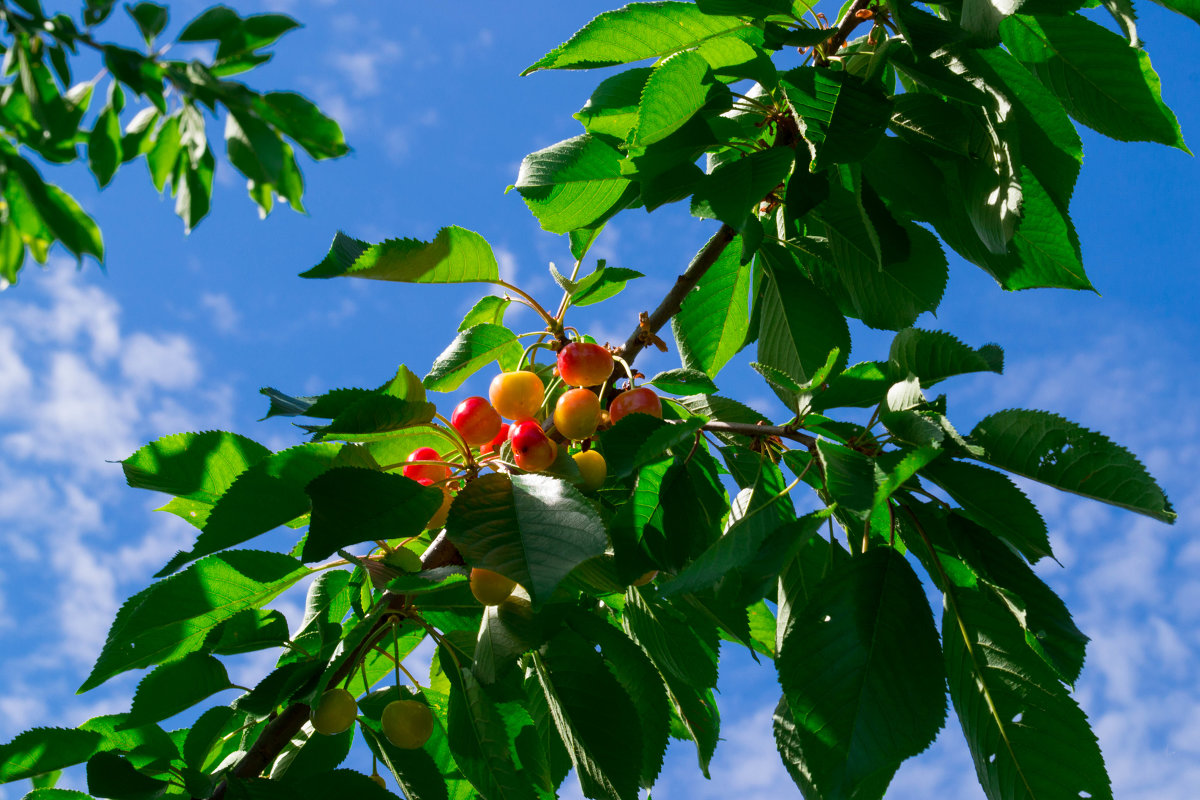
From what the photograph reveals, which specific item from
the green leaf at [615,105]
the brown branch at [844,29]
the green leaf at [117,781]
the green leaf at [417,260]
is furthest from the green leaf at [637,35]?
the green leaf at [117,781]

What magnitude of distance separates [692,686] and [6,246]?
1.27 metres

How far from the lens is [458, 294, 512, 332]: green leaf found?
163cm

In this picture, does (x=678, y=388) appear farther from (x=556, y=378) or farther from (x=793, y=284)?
(x=793, y=284)

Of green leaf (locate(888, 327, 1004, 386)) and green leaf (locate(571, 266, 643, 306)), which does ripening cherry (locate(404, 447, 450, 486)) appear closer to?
green leaf (locate(571, 266, 643, 306))

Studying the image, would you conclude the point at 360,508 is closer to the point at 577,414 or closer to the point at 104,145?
the point at 577,414

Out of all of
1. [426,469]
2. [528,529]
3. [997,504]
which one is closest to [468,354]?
[426,469]

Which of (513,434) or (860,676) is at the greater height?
(513,434)

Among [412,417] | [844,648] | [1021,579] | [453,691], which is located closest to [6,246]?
[412,417]

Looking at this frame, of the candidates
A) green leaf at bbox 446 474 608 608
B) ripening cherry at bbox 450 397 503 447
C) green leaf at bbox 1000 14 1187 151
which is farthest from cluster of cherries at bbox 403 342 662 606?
green leaf at bbox 1000 14 1187 151

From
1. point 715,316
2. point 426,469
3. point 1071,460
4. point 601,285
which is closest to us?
point 1071,460

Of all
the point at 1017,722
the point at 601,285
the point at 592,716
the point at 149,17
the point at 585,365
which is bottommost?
the point at 1017,722

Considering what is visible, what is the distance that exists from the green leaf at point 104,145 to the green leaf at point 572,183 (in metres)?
0.61

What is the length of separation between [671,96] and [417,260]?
0.47 m

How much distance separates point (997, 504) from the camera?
1079 mm
